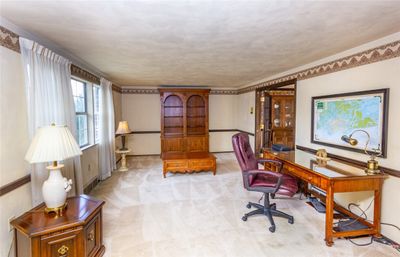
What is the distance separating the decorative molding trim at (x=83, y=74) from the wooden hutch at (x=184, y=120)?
2.17 metres

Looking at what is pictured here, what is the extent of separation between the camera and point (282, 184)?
262 centimetres

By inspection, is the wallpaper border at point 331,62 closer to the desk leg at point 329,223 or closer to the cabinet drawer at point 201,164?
the desk leg at point 329,223

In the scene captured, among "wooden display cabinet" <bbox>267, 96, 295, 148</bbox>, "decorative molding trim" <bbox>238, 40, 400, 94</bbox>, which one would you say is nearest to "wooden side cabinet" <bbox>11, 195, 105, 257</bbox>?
"decorative molding trim" <bbox>238, 40, 400, 94</bbox>

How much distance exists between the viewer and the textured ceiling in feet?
5.34

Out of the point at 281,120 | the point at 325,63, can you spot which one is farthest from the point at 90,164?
the point at 281,120

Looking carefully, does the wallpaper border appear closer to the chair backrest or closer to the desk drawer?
the desk drawer

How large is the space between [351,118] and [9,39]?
145 inches

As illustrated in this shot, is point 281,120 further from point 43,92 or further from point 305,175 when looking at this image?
point 43,92

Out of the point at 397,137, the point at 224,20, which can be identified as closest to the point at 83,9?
the point at 224,20

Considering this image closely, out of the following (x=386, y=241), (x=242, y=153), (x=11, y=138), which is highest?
(x=11, y=138)

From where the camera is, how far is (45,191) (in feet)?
5.89

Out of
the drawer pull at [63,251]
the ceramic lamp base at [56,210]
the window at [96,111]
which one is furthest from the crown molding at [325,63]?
the drawer pull at [63,251]

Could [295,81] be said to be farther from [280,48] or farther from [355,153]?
[355,153]

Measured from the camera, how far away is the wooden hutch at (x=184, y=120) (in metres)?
6.20
